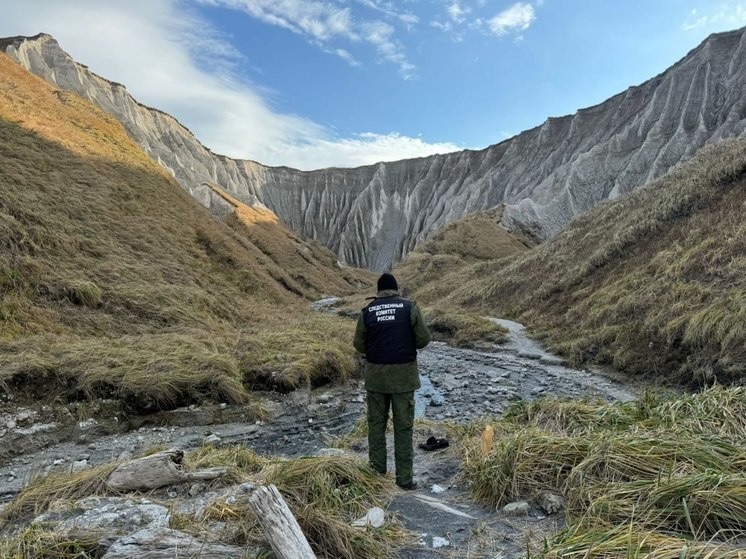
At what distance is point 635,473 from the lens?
412 centimetres

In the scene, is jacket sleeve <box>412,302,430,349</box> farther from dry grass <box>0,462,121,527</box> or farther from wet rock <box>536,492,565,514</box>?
dry grass <box>0,462,121,527</box>

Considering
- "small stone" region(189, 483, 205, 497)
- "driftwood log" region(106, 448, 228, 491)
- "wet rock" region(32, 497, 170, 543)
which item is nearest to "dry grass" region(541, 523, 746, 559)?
"wet rock" region(32, 497, 170, 543)

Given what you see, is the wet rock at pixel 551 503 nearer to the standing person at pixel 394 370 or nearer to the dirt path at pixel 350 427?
the dirt path at pixel 350 427

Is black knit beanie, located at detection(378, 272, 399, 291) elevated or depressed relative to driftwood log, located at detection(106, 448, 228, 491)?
elevated

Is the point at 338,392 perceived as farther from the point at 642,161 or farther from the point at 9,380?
the point at 642,161

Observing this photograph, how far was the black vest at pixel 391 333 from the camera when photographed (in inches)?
217

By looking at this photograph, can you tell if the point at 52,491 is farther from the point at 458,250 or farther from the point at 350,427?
the point at 458,250

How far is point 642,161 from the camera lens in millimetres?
58875

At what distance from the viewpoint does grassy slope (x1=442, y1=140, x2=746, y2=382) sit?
11289 millimetres

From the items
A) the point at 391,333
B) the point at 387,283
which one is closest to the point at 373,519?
the point at 391,333

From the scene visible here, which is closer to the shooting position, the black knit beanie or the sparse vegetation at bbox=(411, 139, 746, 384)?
the black knit beanie

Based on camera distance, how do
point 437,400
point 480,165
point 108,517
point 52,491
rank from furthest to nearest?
point 480,165 → point 437,400 → point 52,491 → point 108,517

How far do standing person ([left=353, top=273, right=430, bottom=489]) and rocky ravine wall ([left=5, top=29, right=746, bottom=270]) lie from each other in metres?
52.1

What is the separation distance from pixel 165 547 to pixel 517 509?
3.05 m
